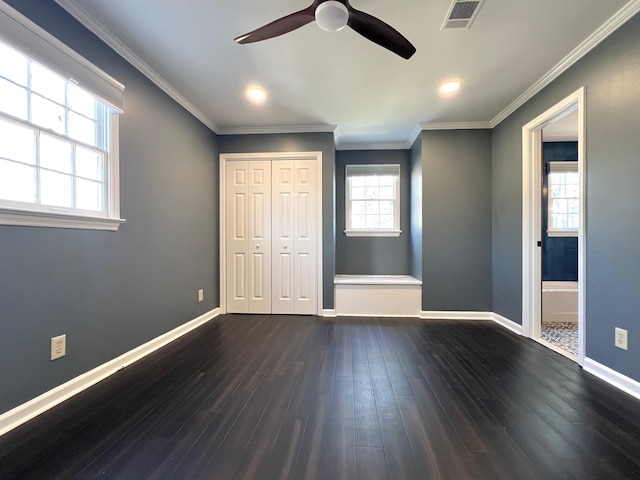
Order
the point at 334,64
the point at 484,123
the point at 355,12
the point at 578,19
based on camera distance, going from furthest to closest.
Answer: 1. the point at 484,123
2. the point at 334,64
3. the point at 578,19
4. the point at 355,12

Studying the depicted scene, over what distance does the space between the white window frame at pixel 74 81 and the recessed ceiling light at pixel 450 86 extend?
2.77 m

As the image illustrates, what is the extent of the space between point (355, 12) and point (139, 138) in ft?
6.36

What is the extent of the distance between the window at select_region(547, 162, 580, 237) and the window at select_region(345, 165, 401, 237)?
218 cm

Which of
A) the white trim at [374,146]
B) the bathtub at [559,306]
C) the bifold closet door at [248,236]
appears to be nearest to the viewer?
the bathtub at [559,306]

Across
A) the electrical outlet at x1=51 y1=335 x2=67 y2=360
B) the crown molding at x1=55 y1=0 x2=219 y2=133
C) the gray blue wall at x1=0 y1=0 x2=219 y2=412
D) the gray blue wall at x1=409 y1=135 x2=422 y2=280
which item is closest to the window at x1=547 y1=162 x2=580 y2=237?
the gray blue wall at x1=409 y1=135 x2=422 y2=280

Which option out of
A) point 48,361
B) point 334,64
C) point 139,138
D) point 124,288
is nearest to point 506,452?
point 48,361

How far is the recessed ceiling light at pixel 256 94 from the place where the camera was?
2711 millimetres

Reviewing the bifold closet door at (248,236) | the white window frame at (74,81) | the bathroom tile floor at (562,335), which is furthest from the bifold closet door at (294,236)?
the bathroom tile floor at (562,335)

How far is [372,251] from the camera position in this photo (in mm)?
4402

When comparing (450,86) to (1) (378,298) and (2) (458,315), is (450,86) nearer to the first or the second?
(1) (378,298)

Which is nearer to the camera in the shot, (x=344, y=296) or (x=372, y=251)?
(x=344, y=296)

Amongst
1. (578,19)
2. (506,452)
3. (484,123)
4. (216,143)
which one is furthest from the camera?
(216,143)

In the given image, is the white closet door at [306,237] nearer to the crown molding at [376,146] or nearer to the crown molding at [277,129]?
the crown molding at [277,129]

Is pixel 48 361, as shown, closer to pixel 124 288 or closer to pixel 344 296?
pixel 124 288
